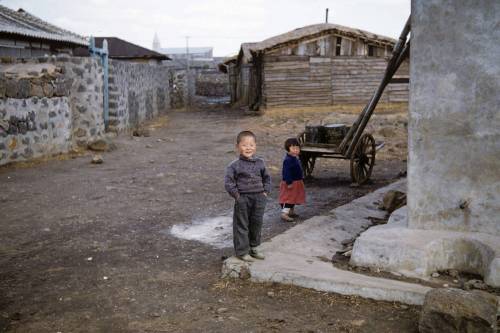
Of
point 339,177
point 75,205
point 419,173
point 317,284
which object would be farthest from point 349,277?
point 339,177

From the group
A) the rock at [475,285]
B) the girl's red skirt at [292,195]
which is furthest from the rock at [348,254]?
the girl's red skirt at [292,195]

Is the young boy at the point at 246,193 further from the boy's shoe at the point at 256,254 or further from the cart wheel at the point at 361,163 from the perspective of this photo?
the cart wheel at the point at 361,163

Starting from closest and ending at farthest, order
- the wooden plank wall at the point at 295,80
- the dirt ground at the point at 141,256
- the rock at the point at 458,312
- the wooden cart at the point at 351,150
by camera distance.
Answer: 1. the rock at the point at 458,312
2. the dirt ground at the point at 141,256
3. the wooden cart at the point at 351,150
4. the wooden plank wall at the point at 295,80

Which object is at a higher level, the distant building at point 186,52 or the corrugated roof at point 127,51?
the distant building at point 186,52

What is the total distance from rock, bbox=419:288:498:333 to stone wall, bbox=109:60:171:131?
507 inches

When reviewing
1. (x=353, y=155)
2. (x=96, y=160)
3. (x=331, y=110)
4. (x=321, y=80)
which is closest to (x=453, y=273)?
(x=353, y=155)

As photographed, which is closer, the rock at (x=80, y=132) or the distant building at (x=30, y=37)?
the rock at (x=80, y=132)

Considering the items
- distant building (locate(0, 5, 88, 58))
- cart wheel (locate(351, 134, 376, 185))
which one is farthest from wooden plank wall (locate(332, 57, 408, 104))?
cart wheel (locate(351, 134, 376, 185))

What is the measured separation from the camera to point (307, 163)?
31.5 feet

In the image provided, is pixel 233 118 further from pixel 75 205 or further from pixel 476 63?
pixel 476 63

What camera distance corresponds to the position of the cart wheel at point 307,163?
9473 millimetres

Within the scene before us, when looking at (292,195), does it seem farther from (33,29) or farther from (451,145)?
(33,29)

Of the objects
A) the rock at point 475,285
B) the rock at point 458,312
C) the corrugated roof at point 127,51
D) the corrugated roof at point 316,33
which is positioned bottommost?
the rock at point 475,285

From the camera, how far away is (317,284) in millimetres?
4172
